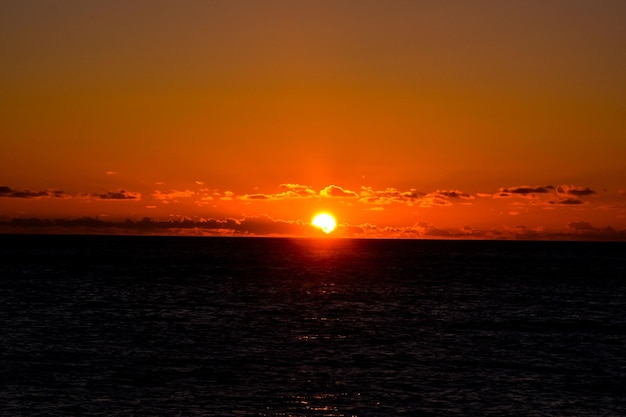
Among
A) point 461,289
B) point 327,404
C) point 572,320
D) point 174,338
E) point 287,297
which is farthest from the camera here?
point 461,289

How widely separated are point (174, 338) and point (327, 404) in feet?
74.7

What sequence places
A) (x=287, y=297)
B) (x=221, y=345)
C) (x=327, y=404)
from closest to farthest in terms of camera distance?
(x=327, y=404), (x=221, y=345), (x=287, y=297)

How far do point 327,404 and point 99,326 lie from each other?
31.7m

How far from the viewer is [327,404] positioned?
117ft

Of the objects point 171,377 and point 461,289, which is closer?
point 171,377

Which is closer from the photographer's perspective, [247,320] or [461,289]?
[247,320]

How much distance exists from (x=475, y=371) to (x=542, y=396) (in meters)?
6.63

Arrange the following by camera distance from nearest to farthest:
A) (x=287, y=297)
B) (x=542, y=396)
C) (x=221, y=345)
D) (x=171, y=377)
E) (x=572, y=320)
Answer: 1. (x=542, y=396)
2. (x=171, y=377)
3. (x=221, y=345)
4. (x=572, y=320)
5. (x=287, y=297)

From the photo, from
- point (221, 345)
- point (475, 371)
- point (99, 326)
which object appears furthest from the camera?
point (99, 326)

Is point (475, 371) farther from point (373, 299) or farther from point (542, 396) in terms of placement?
point (373, 299)

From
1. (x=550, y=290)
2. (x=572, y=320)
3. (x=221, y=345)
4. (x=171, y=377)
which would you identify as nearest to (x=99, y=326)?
(x=221, y=345)

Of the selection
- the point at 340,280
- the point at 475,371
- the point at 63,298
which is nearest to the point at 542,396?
the point at 475,371

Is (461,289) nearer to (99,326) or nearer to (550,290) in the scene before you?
(550,290)

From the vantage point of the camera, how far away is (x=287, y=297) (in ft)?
299
